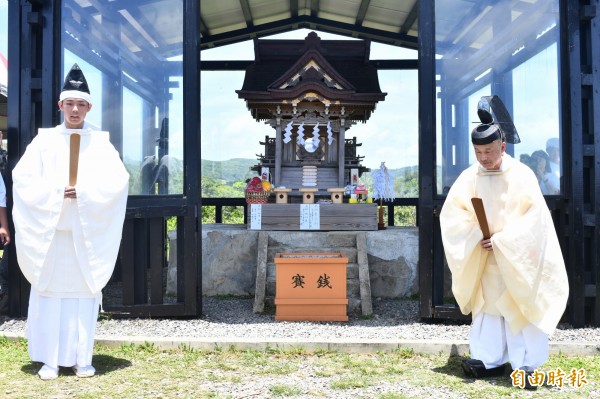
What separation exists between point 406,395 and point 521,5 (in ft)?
13.2

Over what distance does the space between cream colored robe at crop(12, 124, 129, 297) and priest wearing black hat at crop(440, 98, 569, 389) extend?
7.69 feet

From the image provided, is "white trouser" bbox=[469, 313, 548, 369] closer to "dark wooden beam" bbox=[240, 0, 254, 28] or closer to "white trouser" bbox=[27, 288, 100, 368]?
"white trouser" bbox=[27, 288, 100, 368]

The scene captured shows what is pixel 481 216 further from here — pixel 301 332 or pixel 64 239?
pixel 64 239

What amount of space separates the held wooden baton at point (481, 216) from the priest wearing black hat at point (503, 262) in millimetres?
19

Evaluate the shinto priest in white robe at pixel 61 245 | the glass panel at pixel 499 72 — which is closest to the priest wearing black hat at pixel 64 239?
the shinto priest in white robe at pixel 61 245

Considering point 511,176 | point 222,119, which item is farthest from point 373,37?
point 511,176

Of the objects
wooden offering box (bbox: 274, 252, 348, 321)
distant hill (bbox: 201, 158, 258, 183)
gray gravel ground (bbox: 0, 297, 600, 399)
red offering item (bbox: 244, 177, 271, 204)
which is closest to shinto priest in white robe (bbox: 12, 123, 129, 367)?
gray gravel ground (bbox: 0, 297, 600, 399)

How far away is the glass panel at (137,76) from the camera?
534 centimetres

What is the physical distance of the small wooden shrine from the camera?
7.69 metres

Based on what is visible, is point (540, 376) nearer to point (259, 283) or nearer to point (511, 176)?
point (511, 176)

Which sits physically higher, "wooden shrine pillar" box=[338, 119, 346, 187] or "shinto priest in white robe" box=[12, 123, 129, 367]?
"wooden shrine pillar" box=[338, 119, 346, 187]

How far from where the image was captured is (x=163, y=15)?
5457 millimetres

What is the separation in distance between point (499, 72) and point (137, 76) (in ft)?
12.0

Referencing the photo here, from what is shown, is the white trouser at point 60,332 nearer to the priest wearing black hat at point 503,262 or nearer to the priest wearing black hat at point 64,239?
the priest wearing black hat at point 64,239
